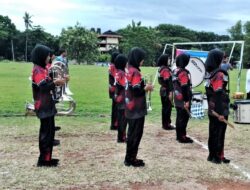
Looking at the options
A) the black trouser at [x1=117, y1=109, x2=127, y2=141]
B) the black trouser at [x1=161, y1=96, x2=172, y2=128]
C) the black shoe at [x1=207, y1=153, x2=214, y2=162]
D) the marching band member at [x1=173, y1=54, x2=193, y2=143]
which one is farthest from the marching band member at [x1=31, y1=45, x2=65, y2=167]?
the black trouser at [x1=161, y1=96, x2=172, y2=128]

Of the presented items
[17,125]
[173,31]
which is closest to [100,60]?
[173,31]

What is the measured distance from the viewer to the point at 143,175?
6.92 metres

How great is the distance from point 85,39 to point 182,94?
7253 centimetres

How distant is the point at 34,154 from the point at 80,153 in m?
0.88

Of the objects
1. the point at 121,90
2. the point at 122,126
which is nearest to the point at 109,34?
the point at 121,90

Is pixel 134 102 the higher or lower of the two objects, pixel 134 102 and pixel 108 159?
the higher

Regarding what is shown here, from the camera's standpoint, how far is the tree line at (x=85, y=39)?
81.2 m

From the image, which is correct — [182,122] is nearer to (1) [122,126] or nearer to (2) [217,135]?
(1) [122,126]

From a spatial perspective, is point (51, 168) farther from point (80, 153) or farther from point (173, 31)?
point (173, 31)

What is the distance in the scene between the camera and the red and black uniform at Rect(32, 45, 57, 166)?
714cm

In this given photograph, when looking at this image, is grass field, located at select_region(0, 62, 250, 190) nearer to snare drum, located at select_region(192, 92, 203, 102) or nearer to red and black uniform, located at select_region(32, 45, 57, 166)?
red and black uniform, located at select_region(32, 45, 57, 166)

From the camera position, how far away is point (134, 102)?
7.39m

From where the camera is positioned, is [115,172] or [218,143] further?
[218,143]

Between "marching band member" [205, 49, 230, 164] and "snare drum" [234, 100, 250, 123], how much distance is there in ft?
14.6
